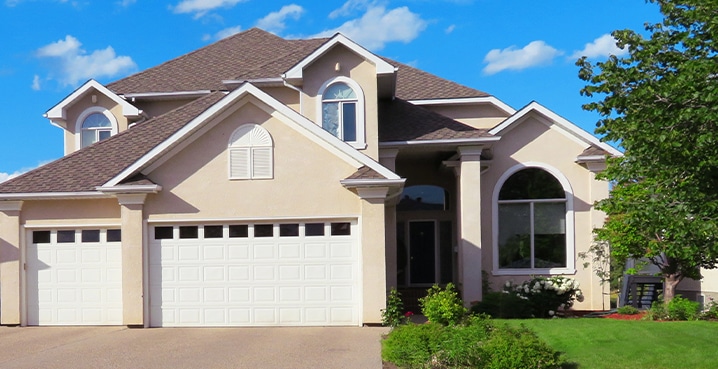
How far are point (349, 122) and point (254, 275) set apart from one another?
454 cm

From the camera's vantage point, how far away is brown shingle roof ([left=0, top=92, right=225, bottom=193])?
17.3 m

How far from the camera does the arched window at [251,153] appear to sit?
53.8ft

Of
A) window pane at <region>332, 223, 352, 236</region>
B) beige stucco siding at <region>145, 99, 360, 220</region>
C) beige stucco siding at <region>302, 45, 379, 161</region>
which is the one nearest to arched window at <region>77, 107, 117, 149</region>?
beige stucco siding at <region>145, 99, 360, 220</region>

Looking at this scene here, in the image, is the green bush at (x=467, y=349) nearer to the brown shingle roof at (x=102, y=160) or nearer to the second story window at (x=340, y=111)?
the second story window at (x=340, y=111)

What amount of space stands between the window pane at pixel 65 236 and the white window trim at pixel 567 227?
10.7 metres

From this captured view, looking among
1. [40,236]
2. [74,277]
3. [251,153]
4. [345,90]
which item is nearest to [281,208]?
[251,153]

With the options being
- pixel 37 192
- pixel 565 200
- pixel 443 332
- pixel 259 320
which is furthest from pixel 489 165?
pixel 37 192

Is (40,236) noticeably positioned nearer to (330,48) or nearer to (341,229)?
(341,229)

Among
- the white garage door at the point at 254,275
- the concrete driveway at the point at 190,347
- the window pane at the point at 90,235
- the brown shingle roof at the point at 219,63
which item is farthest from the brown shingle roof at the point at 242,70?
the concrete driveway at the point at 190,347

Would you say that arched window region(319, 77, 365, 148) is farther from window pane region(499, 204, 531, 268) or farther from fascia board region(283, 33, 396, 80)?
window pane region(499, 204, 531, 268)

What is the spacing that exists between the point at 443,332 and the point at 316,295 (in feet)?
17.0

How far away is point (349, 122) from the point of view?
1838 centimetres

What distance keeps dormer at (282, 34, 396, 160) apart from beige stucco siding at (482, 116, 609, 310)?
4.01m

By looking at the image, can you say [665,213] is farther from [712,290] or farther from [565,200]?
[712,290]
